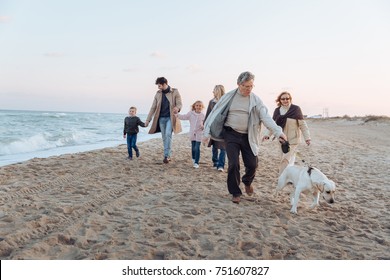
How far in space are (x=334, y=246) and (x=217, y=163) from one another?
4.76 metres

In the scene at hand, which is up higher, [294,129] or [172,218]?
[294,129]

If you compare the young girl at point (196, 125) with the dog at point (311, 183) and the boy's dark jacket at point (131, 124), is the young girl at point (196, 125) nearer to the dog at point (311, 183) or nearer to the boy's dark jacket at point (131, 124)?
the boy's dark jacket at point (131, 124)

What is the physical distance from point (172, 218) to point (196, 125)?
420cm

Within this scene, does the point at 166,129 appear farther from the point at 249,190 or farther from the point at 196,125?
the point at 249,190

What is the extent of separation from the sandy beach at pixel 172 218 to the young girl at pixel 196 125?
760mm

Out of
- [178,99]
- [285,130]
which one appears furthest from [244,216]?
[178,99]

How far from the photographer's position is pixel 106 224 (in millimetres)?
4145

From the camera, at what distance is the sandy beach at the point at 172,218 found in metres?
3.50

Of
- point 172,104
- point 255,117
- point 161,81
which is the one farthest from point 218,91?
point 255,117

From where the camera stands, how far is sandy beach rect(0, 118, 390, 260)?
3500mm

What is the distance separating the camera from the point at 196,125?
27.5 ft

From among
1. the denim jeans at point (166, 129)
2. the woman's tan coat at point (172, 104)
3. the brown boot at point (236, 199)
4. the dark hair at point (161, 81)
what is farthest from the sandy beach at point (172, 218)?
the dark hair at point (161, 81)

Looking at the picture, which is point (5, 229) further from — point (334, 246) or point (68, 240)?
point (334, 246)

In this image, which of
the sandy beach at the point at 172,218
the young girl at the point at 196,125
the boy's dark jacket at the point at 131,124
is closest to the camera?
the sandy beach at the point at 172,218
